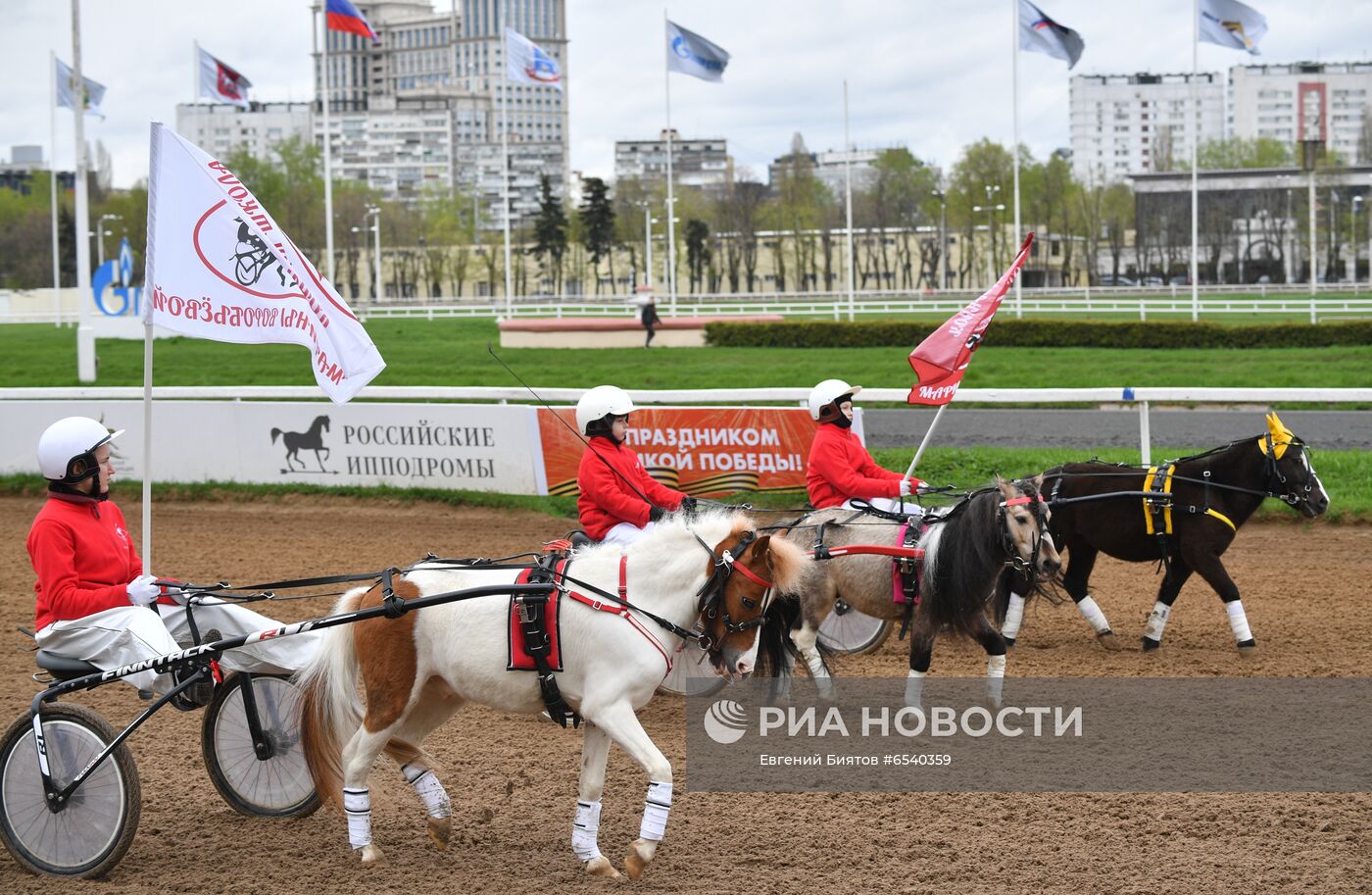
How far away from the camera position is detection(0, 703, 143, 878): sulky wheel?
572 cm

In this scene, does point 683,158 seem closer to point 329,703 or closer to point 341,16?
point 341,16

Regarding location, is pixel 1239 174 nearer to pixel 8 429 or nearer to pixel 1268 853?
pixel 8 429

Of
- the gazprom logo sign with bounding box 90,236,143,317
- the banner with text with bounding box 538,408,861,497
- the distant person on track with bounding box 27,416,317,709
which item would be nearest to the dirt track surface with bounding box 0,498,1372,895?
the distant person on track with bounding box 27,416,317,709

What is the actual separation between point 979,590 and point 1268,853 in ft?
7.54

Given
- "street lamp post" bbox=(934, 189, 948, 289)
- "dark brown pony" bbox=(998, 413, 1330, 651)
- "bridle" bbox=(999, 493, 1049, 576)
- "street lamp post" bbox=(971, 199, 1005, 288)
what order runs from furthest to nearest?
1. "street lamp post" bbox=(934, 189, 948, 289)
2. "street lamp post" bbox=(971, 199, 1005, 288)
3. "dark brown pony" bbox=(998, 413, 1330, 651)
4. "bridle" bbox=(999, 493, 1049, 576)

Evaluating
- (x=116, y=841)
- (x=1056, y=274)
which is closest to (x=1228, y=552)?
(x=116, y=841)

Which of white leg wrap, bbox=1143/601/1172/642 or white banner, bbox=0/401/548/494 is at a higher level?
white banner, bbox=0/401/548/494

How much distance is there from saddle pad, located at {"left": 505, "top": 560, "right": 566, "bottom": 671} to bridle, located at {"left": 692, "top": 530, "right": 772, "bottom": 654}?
0.60 meters

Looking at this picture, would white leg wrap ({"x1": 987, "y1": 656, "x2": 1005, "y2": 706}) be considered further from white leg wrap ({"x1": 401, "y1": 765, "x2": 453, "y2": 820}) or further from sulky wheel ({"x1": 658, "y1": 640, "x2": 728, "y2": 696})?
white leg wrap ({"x1": 401, "y1": 765, "x2": 453, "y2": 820})

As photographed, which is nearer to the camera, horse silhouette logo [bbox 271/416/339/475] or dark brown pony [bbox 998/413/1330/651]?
dark brown pony [bbox 998/413/1330/651]

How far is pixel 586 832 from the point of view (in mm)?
5703

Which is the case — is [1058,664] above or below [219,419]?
below

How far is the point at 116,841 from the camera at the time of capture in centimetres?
571

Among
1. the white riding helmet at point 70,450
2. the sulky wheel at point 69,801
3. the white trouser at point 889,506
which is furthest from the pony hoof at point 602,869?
the white trouser at point 889,506
